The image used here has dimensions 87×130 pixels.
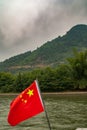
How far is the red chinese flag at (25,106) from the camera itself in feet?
37.4

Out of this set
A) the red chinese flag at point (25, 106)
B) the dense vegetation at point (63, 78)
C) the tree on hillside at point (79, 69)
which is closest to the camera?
the red chinese flag at point (25, 106)

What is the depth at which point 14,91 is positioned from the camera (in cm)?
8069

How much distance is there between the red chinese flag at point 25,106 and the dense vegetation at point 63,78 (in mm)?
61459

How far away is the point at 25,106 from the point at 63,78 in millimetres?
65631

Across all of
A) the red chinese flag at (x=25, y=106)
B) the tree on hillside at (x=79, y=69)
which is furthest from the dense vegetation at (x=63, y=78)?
the red chinese flag at (x=25, y=106)

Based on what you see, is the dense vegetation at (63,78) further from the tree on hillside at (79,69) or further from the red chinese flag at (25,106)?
the red chinese flag at (25,106)

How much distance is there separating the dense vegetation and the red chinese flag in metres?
61.5

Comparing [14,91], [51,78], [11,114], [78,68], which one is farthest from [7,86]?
[11,114]

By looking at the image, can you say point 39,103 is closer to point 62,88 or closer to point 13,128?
point 13,128

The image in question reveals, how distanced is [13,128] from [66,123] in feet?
12.4

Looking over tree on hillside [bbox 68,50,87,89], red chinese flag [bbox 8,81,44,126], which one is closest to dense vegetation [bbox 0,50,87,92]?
tree on hillside [bbox 68,50,87,89]

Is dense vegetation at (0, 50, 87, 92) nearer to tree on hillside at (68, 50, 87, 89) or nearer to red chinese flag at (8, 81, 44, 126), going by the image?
tree on hillside at (68, 50, 87, 89)

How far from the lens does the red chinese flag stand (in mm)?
11398

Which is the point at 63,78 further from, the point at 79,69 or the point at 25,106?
the point at 25,106
